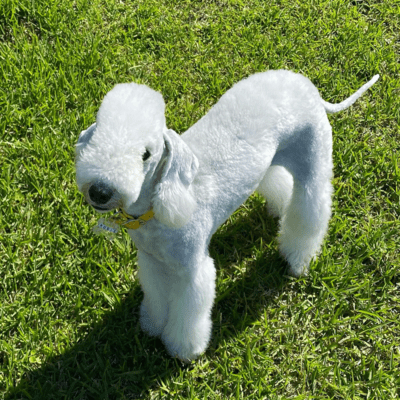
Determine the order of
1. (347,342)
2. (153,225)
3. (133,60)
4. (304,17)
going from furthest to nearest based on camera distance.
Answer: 1. (304,17)
2. (133,60)
3. (347,342)
4. (153,225)

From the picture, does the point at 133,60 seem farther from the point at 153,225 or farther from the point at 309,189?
the point at 153,225

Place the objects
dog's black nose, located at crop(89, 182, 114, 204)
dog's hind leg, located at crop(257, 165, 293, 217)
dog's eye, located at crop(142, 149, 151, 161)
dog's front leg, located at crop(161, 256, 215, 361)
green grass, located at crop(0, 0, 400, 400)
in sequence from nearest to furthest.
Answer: dog's black nose, located at crop(89, 182, 114, 204), dog's eye, located at crop(142, 149, 151, 161), dog's front leg, located at crop(161, 256, 215, 361), green grass, located at crop(0, 0, 400, 400), dog's hind leg, located at crop(257, 165, 293, 217)

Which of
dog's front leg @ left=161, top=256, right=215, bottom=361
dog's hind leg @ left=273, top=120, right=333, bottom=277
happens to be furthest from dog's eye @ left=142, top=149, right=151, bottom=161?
dog's hind leg @ left=273, top=120, right=333, bottom=277

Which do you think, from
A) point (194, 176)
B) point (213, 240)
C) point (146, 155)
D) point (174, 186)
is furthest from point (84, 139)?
point (213, 240)

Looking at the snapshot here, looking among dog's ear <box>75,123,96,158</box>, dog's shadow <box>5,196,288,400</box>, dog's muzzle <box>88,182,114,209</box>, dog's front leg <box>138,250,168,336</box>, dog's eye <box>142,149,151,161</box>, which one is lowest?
dog's shadow <box>5,196,288,400</box>

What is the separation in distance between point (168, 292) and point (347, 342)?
1052 mm

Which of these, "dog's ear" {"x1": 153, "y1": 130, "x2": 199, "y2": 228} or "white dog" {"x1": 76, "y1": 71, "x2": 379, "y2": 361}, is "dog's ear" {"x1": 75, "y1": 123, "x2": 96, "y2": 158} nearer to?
"white dog" {"x1": 76, "y1": 71, "x2": 379, "y2": 361}

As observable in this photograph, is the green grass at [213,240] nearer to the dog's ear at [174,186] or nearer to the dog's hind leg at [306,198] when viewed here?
the dog's hind leg at [306,198]

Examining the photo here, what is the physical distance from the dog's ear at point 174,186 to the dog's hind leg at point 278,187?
120 cm

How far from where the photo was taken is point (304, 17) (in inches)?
169

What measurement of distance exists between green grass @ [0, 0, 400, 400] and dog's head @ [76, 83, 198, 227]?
1.02m

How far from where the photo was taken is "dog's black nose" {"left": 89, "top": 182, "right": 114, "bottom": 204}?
1.63 m

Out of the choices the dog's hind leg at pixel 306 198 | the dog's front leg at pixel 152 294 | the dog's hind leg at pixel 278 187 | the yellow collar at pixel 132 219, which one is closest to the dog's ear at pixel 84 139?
the yellow collar at pixel 132 219

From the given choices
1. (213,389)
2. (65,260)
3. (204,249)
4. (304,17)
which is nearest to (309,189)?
(204,249)
